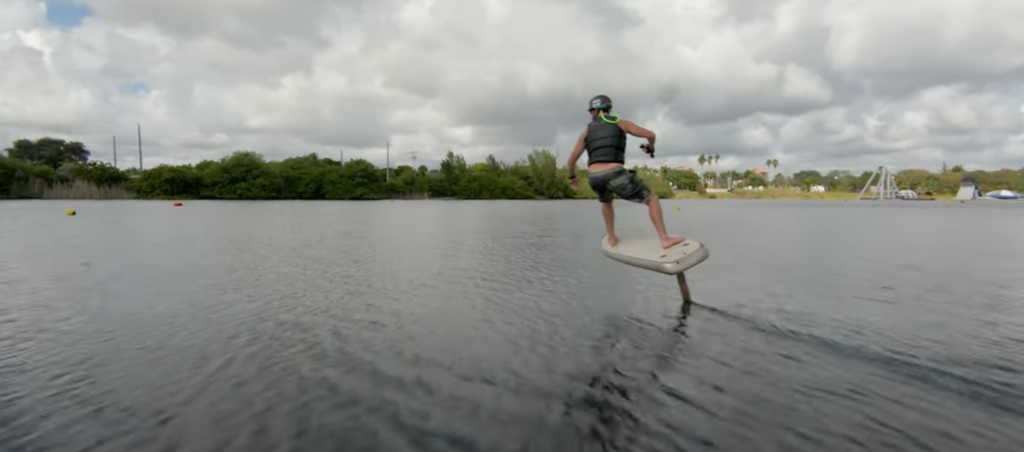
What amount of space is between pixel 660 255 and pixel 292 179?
132m

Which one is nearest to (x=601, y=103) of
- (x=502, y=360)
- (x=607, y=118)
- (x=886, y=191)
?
(x=607, y=118)

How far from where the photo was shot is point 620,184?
31.0ft

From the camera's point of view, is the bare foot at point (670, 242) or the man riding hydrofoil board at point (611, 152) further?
the bare foot at point (670, 242)

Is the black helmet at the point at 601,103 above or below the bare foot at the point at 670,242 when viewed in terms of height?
above

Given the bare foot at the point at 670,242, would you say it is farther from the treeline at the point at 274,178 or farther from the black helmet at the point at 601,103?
the treeline at the point at 274,178

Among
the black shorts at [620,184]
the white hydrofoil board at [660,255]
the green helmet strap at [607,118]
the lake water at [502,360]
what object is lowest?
the lake water at [502,360]

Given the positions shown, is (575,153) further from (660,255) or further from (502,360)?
(502,360)

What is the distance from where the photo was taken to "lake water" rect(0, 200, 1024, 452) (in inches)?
198

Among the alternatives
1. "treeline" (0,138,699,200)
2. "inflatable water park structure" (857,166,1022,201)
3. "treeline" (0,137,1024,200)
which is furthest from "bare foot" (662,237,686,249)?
"inflatable water park structure" (857,166,1022,201)

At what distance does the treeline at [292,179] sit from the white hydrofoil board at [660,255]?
8079cm

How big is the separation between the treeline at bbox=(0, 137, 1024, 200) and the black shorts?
8137cm

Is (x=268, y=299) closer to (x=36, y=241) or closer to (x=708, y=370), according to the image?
(x=708, y=370)

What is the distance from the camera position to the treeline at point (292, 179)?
101m

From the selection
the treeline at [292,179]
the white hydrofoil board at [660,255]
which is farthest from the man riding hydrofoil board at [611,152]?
the treeline at [292,179]
